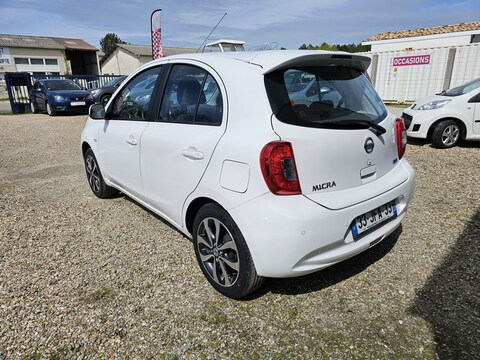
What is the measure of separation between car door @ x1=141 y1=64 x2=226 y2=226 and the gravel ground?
→ 61 cm

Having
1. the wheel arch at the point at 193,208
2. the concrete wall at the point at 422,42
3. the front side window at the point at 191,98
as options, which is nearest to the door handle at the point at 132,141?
the front side window at the point at 191,98

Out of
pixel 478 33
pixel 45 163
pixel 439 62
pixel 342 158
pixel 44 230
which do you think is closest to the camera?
pixel 342 158

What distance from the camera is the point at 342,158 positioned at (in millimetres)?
2279

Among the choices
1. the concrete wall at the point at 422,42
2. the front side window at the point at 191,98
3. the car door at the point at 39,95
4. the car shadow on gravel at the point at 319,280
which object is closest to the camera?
the front side window at the point at 191,98

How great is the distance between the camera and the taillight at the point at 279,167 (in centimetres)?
208

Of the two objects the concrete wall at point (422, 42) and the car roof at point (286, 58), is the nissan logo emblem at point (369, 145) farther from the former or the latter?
the concrete wall at point (422, 42)

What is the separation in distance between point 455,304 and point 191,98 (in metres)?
2.48

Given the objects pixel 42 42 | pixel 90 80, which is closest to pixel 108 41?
pixel 42 42

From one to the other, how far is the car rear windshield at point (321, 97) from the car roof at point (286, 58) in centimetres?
5

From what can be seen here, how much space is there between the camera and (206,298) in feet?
8.65

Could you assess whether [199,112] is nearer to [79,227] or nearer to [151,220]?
[151,220]

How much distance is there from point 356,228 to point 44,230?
3.33m

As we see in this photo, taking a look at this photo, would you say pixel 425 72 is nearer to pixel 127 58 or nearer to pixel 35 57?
pixel 127 58

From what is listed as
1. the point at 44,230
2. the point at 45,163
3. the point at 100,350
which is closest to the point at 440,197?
the point at 100,350
